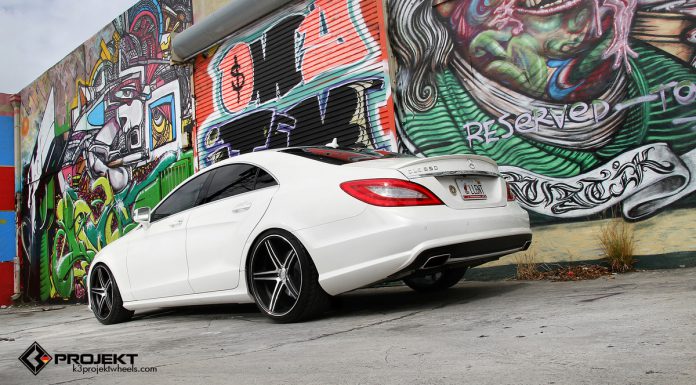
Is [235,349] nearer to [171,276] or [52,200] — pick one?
[171,276]

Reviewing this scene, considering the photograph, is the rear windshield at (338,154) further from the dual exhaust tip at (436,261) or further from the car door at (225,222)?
the dual exhaust tip at (436,261)

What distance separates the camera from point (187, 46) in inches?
456

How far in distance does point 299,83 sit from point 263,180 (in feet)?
16.5

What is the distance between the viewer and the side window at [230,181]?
16.7 feet

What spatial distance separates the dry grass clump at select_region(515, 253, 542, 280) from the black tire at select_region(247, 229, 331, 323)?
2789 millimetres

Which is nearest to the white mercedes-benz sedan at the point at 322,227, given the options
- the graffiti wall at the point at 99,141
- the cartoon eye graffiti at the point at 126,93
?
the graffiti wall at the point at 99,141

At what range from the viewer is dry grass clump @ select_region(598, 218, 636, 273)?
5.88 m

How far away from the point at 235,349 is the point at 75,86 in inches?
565

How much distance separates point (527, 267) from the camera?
648cm

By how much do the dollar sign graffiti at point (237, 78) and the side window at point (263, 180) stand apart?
617cm

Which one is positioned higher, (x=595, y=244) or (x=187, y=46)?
(x=187, y=46)

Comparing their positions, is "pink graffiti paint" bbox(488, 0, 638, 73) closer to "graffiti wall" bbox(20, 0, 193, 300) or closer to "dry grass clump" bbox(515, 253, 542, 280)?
"dry grass clump" bbox(515, 253, 542, 280)

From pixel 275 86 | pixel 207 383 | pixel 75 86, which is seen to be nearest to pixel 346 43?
pixel 275 86

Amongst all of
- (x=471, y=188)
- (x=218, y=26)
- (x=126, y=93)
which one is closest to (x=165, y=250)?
(x=471, y=188)
